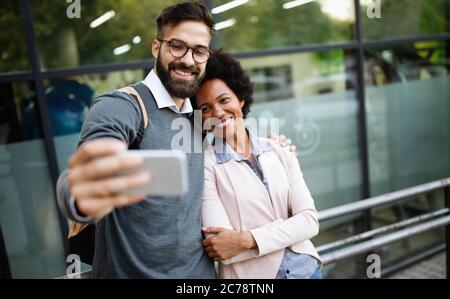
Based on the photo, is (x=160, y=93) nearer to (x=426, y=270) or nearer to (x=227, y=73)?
(x=227, y=73)

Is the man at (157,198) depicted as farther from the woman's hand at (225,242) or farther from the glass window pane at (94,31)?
the glass window pane at (94,31)

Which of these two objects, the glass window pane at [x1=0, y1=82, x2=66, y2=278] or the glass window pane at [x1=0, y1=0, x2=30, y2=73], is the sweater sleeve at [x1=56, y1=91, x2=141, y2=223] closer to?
the glass window pane at [x1=0, y1=82, x2=66, y2=278]

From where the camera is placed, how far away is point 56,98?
3.02m

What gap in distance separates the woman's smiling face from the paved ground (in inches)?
134

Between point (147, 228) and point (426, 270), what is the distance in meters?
3.99

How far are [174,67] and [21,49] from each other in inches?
86.0

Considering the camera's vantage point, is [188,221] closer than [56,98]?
Yes

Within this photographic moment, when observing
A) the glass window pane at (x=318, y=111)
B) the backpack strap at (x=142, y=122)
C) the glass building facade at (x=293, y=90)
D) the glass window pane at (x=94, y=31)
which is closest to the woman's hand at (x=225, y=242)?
the backpack strap at (x=142, y=122)

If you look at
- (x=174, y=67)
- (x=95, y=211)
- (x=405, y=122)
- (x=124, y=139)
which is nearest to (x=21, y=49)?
(x=174, y=67)

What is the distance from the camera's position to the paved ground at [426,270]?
3.98 meters

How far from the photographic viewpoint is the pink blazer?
55.9 inches

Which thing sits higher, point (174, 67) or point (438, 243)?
point (174, 67)
